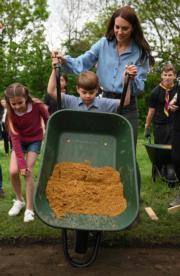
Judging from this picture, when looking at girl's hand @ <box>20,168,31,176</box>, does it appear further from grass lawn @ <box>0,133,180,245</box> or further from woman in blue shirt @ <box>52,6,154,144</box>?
woman in blue shirt @ <box>52,6,154,144</box>

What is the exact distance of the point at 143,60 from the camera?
3.83m

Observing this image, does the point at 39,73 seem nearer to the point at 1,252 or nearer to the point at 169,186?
the point at 169,186

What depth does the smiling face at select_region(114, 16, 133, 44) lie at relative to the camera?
143 inches

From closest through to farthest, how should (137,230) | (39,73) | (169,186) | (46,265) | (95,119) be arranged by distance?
(46,265) → (95,119) → (137,230) → (169,186) → (39,73)

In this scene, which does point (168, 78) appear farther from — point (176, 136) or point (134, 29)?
point (134, 29)

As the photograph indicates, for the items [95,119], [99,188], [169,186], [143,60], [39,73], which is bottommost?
[39,73]

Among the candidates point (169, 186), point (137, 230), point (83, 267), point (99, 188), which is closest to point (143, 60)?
point (99, 188)

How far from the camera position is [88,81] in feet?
11.6

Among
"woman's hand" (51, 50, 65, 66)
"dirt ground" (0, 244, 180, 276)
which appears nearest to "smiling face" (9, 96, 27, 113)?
"woman's hand" (51, 50, 65, 66)

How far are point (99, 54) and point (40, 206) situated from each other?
1399 millimetres

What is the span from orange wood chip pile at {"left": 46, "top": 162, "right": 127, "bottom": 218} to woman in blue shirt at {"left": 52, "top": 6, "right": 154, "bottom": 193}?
64cm

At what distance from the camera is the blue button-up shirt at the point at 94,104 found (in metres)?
3.75

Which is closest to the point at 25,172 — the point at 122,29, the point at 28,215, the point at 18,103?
the point at 28,215

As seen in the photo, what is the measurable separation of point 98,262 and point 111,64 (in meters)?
1.54
